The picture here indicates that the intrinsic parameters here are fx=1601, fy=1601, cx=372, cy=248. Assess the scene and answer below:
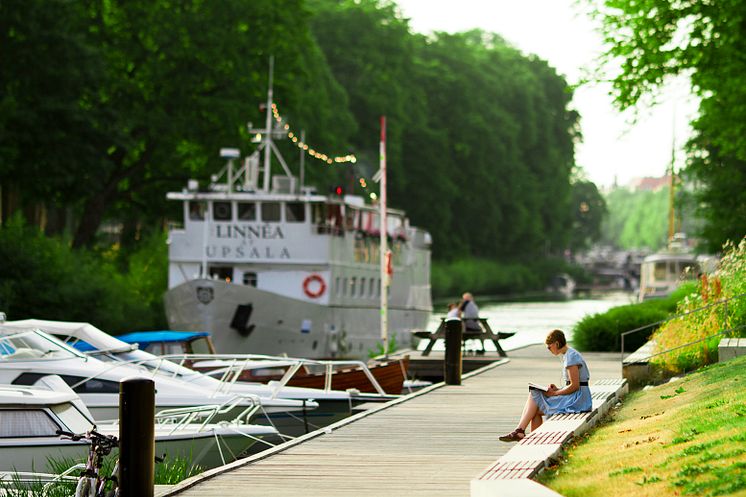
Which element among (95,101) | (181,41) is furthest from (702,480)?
(181,41)

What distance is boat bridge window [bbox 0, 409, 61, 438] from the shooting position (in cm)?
1795

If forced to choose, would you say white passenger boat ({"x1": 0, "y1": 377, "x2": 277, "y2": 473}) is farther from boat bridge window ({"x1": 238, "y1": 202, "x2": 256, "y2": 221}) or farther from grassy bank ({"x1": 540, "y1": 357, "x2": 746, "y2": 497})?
boat bridge window ({"x1": 238, "y1": 202, "x2": 256, "y2": 221})

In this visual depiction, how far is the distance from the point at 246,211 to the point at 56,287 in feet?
18.1

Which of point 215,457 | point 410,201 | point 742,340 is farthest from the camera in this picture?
point 410,201

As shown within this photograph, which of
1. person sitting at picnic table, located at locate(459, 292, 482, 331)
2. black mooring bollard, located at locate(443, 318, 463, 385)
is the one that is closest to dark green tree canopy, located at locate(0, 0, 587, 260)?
person sitting at picnic table, located at locate(459, 292, 482, 331)

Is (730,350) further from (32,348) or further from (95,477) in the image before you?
(95,477)

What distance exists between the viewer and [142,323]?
46.3m

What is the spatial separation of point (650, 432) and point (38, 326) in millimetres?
14715

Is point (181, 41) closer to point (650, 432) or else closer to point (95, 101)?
point (95, 101)

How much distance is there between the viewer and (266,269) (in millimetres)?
43719

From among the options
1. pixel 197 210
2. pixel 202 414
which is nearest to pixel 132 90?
pixel 197 210

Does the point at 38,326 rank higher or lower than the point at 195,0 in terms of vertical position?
lower

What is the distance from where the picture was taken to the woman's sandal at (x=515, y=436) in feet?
51.9

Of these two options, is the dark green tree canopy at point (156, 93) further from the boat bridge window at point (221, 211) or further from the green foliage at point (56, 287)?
the boat bridge window at point (221, 211)
